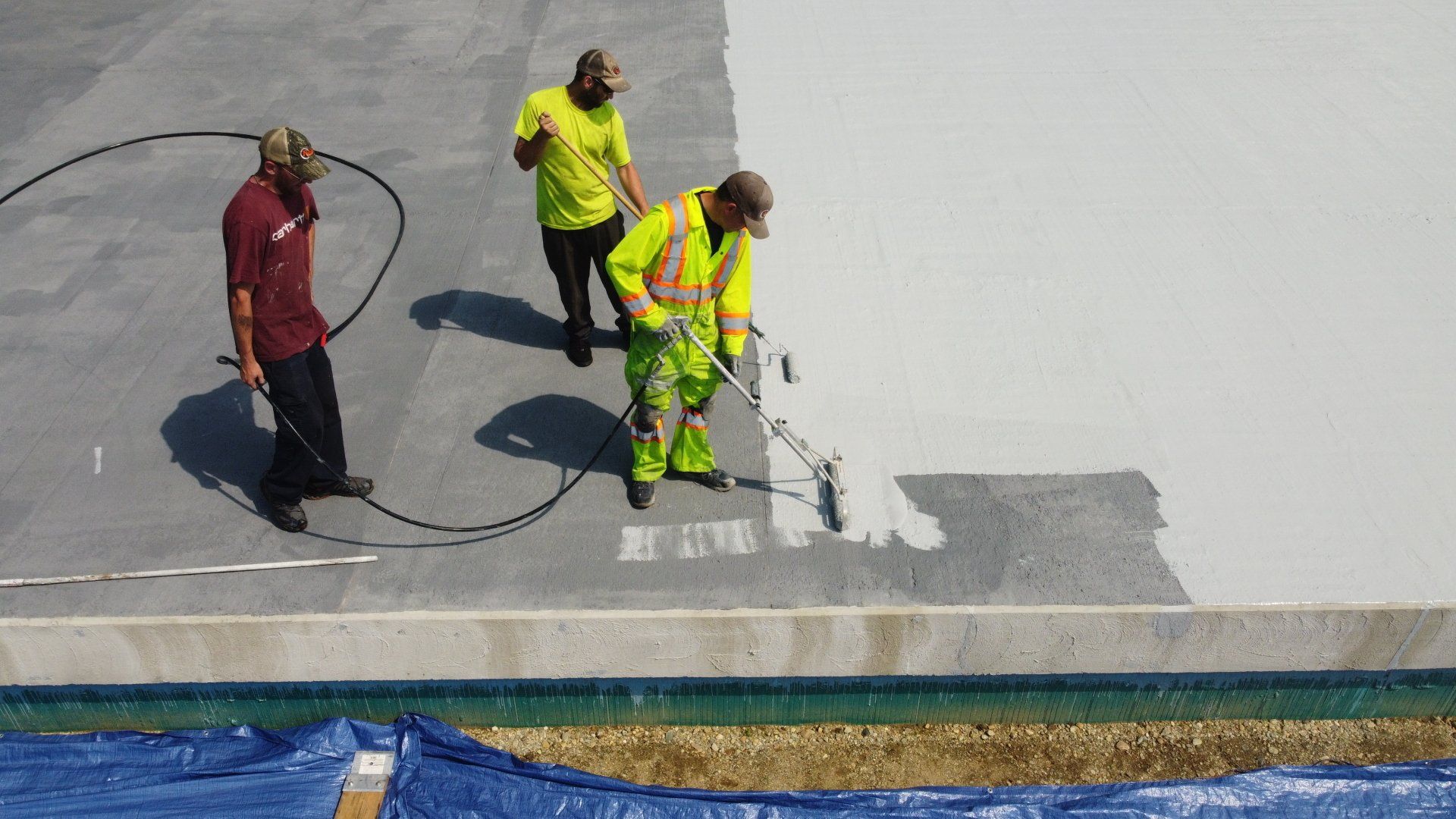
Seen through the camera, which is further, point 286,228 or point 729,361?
point 729,361

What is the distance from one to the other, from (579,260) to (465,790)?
238 cm

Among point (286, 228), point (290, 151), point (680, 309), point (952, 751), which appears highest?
point (290, 151)

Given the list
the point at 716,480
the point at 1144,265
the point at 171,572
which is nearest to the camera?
the point at 171,572

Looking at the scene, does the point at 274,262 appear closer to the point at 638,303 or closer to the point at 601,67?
the point at 638,303

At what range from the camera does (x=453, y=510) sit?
4090mm

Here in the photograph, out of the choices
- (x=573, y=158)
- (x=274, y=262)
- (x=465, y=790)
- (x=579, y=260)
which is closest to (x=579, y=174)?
(x=573, y=158)

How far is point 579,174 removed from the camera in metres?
4.38

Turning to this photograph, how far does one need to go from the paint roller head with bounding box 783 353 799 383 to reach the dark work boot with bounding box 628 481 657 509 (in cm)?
85

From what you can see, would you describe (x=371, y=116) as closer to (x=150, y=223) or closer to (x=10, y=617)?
(x=150, y=223)

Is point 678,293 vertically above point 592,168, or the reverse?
point 592,168

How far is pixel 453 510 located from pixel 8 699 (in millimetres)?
1774

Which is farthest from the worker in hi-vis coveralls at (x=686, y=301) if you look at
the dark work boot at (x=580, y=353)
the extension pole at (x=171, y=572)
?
the extension pole at (x=171, y=572)

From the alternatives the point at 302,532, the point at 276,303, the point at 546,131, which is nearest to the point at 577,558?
the point at 302,532

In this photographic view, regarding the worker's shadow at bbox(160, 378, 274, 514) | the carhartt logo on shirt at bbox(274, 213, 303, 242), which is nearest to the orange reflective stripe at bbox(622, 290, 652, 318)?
the carhartt logo on shirt at bbox(274, 213, 303, 242)
